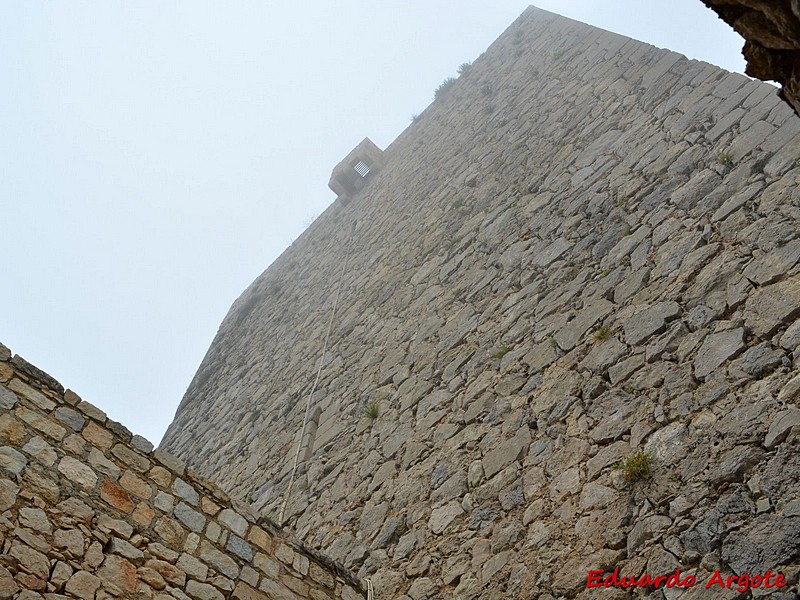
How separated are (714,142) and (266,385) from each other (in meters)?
6.02

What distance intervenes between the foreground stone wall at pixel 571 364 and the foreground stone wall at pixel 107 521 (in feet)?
3.76

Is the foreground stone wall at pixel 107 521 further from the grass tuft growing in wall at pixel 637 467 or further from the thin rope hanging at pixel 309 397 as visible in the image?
the thin rope hanging at pixel 309 397

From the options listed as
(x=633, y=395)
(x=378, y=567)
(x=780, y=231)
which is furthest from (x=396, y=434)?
(x=780, y=231)

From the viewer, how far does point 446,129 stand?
417 inches

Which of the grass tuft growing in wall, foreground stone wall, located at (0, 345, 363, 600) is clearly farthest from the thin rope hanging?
the grass tuft growing in wall

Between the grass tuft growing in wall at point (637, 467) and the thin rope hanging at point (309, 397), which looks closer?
the grass tuft growing in wall at point (637, 467)

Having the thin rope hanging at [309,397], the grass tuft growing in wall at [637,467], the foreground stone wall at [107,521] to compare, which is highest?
the thin rope hanging at [309,397]

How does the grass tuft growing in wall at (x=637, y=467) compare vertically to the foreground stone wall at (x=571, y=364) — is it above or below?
below

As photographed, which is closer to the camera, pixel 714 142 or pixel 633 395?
pixel 633 395

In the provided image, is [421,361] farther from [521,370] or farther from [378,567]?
[378,567]

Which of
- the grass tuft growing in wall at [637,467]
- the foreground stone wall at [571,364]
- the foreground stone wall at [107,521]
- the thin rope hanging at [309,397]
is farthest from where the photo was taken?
the thin rope hanging at [309,397]

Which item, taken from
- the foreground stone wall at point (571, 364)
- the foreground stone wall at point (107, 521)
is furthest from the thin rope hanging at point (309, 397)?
the foreground stone wall at point (107, 521)

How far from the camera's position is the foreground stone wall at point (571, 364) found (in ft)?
11.4

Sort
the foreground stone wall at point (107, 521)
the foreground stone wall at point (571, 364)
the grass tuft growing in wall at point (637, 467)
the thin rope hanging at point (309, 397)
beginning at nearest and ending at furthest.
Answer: the foreground stone wall at point (107, 521)
the foreground stone wall at point (571, 364)
the grass tuft growing in wall at point (637, 467)
the thin rope hanging at point (309, 397)
